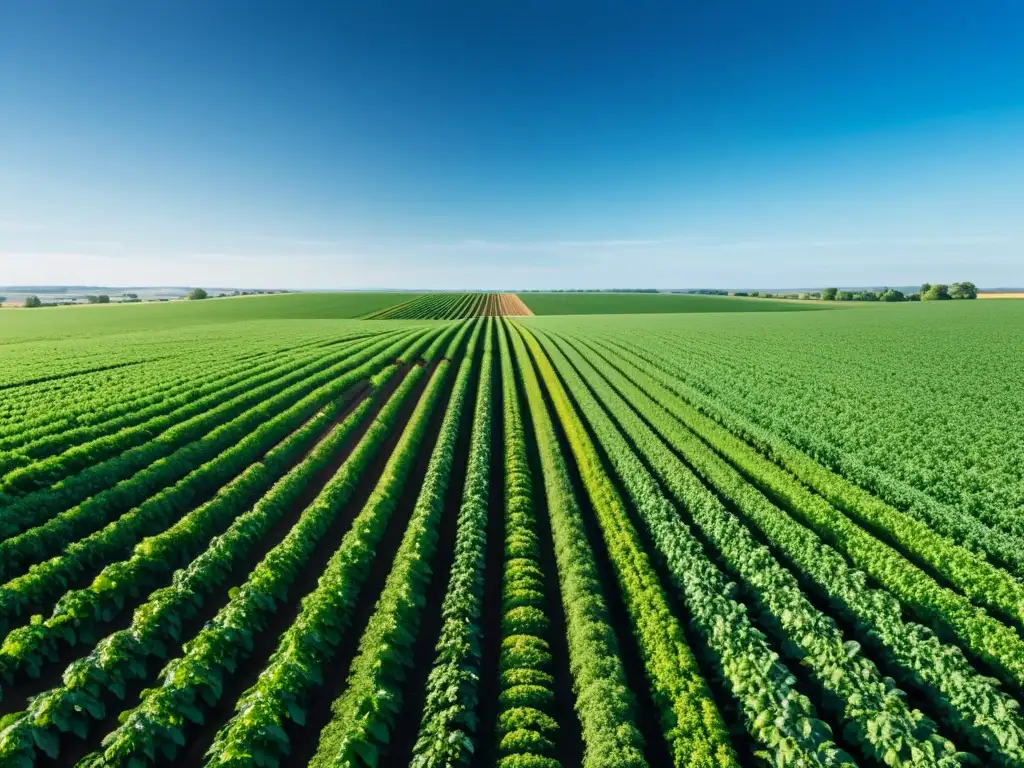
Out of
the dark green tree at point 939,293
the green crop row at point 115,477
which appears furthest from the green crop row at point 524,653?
the dark green tree at point 939,293

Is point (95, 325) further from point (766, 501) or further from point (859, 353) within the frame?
point (859, 353)

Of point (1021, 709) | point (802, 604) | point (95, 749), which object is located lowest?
point (95, 749)

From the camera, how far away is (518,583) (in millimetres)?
10680

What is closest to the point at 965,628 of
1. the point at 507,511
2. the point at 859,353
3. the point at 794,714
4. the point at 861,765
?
the point at 861,765

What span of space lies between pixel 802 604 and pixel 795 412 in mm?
14292

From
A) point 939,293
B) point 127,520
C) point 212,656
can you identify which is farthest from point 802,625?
point 939,293

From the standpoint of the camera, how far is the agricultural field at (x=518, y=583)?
7355 millimetres

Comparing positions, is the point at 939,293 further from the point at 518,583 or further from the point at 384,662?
the point at 384,662

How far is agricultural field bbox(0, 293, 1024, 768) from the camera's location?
7.36 meters

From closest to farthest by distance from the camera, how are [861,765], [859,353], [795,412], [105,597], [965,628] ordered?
[861,765], [965,628], [105,597], [795,412], [859,353]

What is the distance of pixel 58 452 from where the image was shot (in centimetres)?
1697

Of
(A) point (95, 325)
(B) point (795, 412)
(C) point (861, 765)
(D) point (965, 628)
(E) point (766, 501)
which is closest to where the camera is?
(C) point (861, 765)

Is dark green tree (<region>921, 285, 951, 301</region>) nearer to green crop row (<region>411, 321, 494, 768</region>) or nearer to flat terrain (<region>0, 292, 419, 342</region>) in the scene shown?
flat terrain (<region>0, 292, 419, 342</region>)

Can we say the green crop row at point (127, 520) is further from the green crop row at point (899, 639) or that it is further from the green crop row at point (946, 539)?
the green crop row at point (946, 539)
